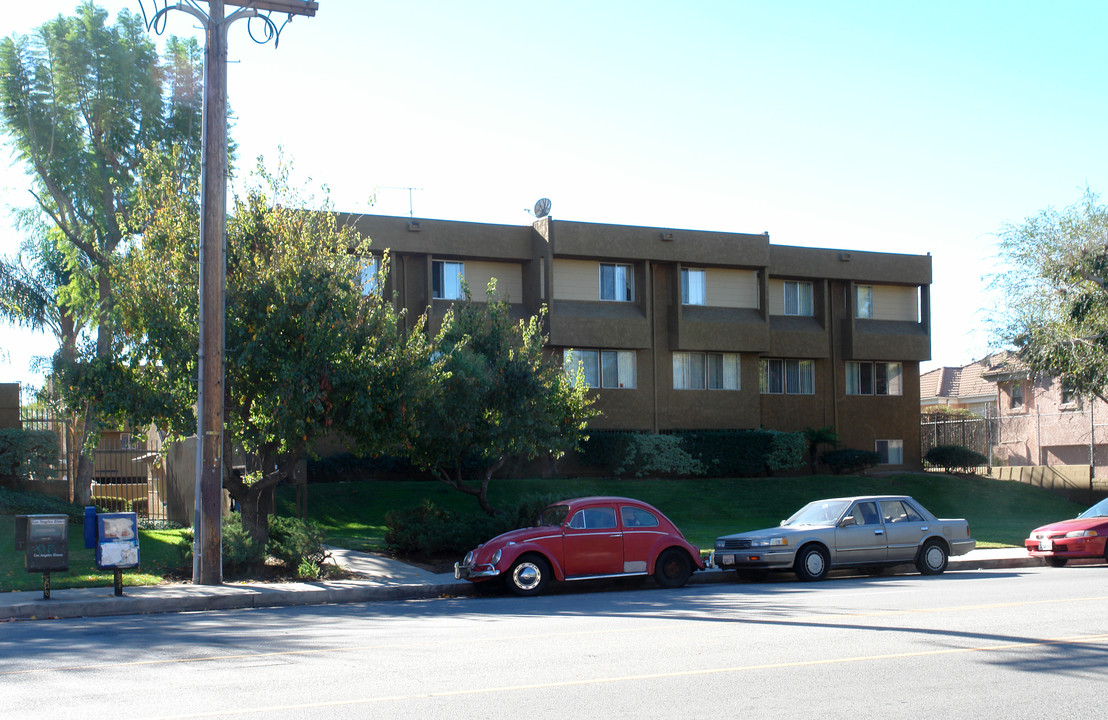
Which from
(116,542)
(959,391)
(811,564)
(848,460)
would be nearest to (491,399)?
(811,564)

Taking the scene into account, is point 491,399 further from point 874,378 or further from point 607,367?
point 874,378

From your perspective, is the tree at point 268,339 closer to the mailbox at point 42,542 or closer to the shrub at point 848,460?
the mailbox at point 42,542

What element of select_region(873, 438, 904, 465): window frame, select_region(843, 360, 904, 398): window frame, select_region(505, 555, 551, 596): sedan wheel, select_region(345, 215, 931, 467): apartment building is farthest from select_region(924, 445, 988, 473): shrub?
select_region(505, 555, 551, 596): sedan wheel

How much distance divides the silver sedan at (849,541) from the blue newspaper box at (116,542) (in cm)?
914

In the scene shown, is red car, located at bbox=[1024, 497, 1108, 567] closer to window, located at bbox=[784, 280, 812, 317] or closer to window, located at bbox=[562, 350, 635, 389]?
window, located at bbox=[562, 350, 635, 389]

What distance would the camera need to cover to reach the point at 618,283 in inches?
1389

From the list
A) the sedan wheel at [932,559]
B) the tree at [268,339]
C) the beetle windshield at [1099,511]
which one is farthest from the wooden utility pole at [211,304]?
the beetle windshield at [1099,511]

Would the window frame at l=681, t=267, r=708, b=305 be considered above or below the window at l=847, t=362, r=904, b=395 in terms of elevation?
above

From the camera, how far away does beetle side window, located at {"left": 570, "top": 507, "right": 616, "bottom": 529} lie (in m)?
15.8

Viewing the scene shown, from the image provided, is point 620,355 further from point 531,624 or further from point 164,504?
point 531,624

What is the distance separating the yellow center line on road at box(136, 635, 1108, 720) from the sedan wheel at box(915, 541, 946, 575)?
8.04 meters

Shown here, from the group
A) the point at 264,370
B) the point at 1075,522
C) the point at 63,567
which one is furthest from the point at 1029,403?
the point at 63,567

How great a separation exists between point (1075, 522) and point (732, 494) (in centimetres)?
1400

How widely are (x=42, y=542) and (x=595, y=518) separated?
7832 mm
